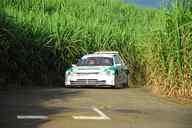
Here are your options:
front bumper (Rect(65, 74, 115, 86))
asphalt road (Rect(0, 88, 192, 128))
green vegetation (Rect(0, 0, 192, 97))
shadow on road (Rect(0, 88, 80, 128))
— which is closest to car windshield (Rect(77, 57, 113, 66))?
front bumper (Rect(65, 74, 115, 86))

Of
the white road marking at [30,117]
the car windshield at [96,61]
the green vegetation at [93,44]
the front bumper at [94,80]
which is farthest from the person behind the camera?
the car windshield at [96,61]

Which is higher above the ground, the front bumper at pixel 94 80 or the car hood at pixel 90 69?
the car hood at pixel 90 69

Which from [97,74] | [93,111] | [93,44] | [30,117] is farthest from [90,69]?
[30,117]

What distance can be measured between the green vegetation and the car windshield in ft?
4.63

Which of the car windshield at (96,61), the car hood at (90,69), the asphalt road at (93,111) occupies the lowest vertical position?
the asphalt road at (93,111)

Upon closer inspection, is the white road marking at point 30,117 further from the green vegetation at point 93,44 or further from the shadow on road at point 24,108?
the green vegetation at point 93,44

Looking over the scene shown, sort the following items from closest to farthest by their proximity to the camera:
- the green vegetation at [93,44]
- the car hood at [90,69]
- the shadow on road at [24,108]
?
the shadow on road at [24,108] < the green vegetation at [93,44] < the car hood at [90,69]

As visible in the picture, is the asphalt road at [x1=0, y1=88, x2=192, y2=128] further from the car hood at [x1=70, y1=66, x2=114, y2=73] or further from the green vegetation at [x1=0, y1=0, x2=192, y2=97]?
the car hood at [x1=70, y1=66, x2=114, y2=73]

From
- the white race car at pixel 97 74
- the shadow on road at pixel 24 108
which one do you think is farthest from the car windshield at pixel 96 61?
the shadow on road at pixel 24 108

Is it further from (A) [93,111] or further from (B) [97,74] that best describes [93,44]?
(A) [93,111]

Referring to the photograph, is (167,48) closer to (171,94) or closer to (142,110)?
(171,94)

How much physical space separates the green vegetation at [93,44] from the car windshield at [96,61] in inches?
55.5

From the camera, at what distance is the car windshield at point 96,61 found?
28594 millimetres

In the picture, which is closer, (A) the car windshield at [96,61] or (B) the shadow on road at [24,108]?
(B) the shadow on road at [24,108]
